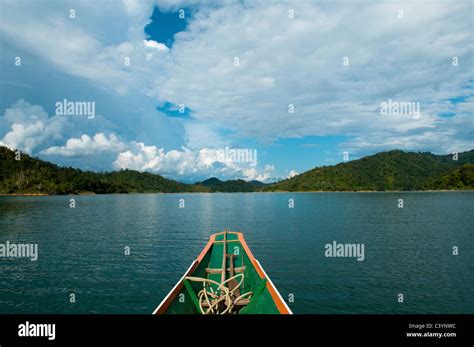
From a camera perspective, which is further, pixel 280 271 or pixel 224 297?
pixel 280 271

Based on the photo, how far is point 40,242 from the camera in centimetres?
3152

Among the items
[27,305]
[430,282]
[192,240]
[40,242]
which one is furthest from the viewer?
[192,240]

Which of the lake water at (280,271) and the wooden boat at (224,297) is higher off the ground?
the wooden boat at (224,297)

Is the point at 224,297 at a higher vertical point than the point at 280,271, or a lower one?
higher

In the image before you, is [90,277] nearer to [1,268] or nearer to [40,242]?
[1,268]

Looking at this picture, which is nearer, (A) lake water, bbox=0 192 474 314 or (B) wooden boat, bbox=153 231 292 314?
(B) wooden boat, bbox=153 231 292 314

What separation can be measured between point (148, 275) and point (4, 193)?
217 meters

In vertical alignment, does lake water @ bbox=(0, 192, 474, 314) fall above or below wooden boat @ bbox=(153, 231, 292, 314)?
below

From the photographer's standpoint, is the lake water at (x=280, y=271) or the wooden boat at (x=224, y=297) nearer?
the wooden boat at (x=224, y=297)
